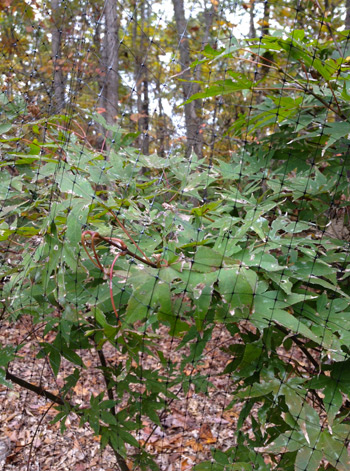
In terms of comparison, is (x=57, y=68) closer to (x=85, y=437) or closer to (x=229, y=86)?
(x=229, y=86)

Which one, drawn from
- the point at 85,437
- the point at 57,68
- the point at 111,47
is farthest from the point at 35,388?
the point at 111,47

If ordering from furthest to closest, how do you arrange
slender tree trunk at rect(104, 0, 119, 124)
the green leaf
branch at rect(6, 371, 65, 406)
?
slender tree trunk at rect(104, 0, 119, 124) < branch at rect(6, 371, 65, 406) < the green leaf

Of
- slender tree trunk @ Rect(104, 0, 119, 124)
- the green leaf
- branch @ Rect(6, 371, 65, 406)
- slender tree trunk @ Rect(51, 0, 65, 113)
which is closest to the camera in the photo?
the green leaf

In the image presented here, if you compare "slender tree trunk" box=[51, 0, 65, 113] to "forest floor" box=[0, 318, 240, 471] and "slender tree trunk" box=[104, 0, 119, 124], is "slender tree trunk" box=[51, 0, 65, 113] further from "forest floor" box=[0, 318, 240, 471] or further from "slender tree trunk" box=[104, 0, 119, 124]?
"forest floor" box=[0, 318, 240, 471]

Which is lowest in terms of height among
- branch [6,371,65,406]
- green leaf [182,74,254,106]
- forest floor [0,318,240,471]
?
forest floor [0,318,240,471]

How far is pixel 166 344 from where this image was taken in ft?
13.3

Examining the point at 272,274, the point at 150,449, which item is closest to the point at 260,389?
the point at 272,274

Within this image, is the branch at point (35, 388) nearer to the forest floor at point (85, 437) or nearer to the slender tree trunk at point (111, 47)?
the forest floor at point (85, 437)

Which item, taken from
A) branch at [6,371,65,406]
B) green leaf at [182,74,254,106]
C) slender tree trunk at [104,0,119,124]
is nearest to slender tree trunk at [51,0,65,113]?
slender tree trunk at [104,0,119,124]

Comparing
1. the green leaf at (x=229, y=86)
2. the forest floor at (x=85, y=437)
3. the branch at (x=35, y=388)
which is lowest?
the forest floor at (x=85, y=437)

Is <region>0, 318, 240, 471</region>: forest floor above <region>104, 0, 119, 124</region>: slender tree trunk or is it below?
below

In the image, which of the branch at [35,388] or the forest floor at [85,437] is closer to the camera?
the branch at [35,388]

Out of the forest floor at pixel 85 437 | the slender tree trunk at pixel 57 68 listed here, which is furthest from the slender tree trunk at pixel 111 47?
the forest floor at pixel 85 437

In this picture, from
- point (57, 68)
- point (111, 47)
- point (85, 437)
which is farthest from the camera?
point (111, 47)
